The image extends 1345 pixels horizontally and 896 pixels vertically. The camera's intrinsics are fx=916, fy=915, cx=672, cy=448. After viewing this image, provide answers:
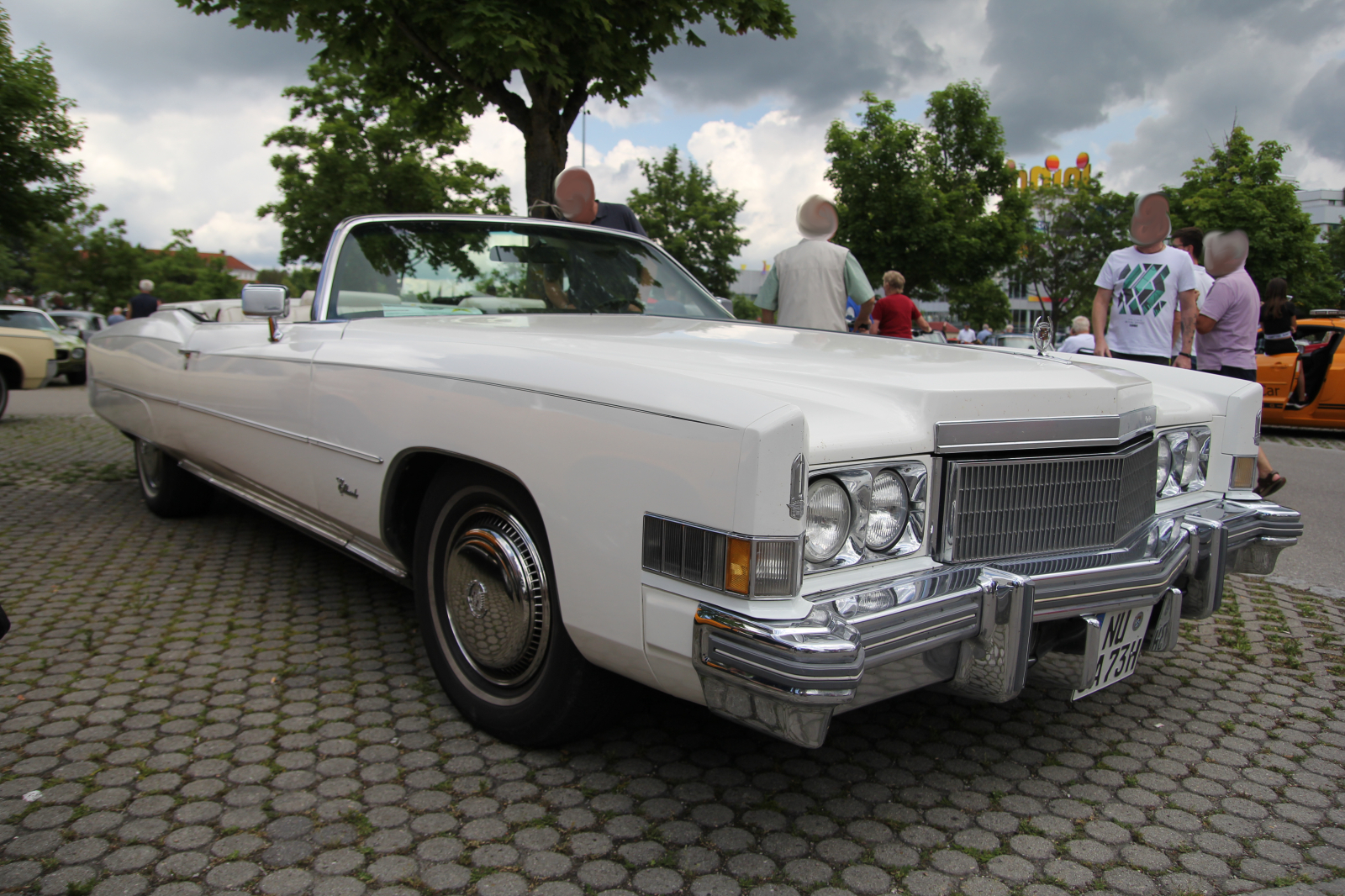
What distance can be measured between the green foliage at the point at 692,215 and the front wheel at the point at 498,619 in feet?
104

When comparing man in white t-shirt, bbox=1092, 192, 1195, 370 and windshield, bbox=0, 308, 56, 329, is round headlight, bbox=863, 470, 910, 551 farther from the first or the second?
windshield, bbox=0, 308, 56, 329

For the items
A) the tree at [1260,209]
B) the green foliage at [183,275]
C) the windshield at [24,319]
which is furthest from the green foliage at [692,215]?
the green foliage at [183,275]

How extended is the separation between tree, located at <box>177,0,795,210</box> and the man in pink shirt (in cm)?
493

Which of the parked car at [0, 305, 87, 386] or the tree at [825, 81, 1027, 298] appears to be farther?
the tree at [825, 81, 1027, 298]

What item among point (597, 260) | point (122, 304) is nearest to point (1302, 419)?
point (597, 260)

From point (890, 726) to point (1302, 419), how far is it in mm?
10950

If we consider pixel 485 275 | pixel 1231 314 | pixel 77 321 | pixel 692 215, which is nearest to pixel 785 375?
pixel 485 275

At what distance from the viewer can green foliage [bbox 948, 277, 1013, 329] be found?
97.0ft

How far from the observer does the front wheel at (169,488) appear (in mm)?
5223

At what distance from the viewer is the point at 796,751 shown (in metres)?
2.56

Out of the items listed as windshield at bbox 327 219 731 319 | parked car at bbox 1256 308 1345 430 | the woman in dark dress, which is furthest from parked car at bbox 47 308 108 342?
parked car at bbox 1256 308 1345 430

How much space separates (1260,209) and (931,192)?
8.44 meters

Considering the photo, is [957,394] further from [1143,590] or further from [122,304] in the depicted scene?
[122,304]

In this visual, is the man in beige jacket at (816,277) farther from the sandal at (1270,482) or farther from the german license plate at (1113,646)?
the german license plate at (1113,646)
